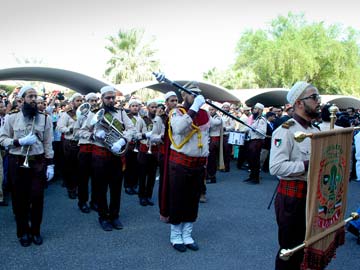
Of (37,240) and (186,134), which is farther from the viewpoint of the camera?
(37,240)

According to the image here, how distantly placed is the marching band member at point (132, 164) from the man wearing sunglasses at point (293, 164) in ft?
16.4

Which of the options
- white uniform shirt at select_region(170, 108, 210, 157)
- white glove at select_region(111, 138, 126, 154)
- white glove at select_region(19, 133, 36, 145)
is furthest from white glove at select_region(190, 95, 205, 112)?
white glove at select_region(19, 133, 36, 145)

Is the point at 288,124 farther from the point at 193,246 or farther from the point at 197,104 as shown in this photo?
the point at 193,246

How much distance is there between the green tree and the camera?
103 ft

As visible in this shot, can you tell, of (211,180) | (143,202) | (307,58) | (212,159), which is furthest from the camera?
(307,58)

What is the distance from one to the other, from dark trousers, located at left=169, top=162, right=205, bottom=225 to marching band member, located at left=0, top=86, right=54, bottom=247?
5.38 ft

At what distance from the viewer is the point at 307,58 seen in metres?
31.0

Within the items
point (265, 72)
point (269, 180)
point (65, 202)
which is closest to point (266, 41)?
point (265, 72)

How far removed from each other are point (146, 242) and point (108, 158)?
1283mm

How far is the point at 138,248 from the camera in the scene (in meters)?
4.74

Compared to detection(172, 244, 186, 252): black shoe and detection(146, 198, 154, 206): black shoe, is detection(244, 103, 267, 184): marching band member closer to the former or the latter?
detection(146, 198, 154, 206): black shoe

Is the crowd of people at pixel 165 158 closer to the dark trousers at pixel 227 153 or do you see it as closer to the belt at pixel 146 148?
the belt at pixel 146 148

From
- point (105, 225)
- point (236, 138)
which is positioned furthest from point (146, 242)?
point (236, 138)

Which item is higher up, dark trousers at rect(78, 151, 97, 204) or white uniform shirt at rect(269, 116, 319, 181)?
white uniform shirt at rect(269, 116, 319, 181)
